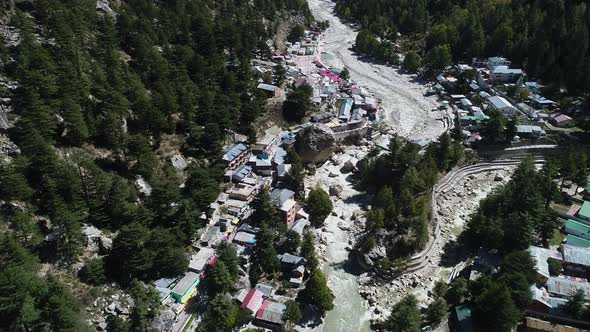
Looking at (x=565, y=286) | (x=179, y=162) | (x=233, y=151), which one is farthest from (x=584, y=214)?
(x=179, y=162)

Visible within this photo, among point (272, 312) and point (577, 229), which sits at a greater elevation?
point (577, 229)

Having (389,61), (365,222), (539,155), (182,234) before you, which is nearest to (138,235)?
(182,234)

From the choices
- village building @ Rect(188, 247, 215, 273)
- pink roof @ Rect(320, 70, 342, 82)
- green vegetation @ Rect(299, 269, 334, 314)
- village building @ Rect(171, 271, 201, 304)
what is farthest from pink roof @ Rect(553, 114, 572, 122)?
village building @ Rect(171, 271, 201, 304)

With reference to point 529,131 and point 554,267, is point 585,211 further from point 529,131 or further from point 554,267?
point 529,131

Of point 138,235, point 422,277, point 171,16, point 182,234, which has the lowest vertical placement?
point 422,277

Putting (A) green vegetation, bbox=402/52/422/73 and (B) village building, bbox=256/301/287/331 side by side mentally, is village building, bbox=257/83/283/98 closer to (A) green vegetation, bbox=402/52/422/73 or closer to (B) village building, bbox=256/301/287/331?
(A) green vegetation, bbox=402/52/422/73

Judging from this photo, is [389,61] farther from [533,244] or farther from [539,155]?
[533,244]
